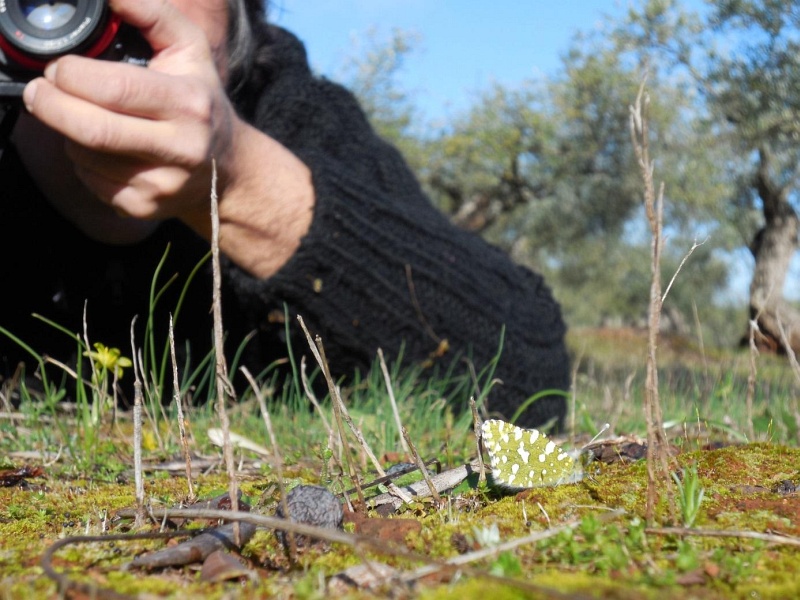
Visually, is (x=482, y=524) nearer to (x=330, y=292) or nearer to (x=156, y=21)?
(x=330, y=292)

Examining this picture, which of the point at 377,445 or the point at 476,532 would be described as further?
the point at 377,445

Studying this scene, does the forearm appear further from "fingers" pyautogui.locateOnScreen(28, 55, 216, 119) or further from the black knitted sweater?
"fingers" pyautogui.locateOnScreen(28, 55, 216, 119)

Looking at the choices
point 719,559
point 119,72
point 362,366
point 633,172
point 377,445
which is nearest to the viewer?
point 719,559

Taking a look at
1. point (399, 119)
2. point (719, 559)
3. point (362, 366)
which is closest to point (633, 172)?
point (399, 119)

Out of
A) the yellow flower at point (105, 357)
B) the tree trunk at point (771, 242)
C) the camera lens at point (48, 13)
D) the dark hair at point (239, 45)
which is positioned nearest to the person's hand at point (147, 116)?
the camera lens at point (48, 13)

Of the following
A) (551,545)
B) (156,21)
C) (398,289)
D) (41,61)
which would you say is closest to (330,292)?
(398,289)

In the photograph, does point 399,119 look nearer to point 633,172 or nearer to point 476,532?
point 633,172

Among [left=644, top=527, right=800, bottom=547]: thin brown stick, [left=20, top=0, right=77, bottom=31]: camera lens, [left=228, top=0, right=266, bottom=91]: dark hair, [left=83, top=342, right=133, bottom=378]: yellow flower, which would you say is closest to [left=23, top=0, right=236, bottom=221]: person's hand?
[left=20, top=0, right=77, bottom=31]: camera lens
